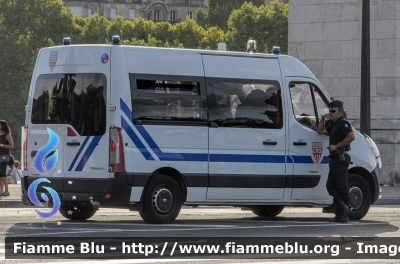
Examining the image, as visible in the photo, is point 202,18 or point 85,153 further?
point 202,18

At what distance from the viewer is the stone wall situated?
26578 millimetres

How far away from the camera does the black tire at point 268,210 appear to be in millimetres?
16531

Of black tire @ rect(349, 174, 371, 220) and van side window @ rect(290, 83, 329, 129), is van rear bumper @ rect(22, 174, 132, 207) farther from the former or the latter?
black tire @ rect(349, 174, 371, 220)

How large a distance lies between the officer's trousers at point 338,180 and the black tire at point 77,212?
334cm

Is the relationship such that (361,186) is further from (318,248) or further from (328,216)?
(318,248)

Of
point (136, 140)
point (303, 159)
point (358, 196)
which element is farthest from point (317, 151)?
point (136, 140)

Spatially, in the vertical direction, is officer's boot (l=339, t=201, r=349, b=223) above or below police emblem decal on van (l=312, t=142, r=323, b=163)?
below

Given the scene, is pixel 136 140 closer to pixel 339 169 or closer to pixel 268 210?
pixel 339 169

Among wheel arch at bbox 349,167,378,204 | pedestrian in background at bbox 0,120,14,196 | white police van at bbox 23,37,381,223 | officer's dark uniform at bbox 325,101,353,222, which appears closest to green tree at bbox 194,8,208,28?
pedestrian in background at bbox 0,120,14,196

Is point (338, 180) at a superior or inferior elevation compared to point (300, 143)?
inferior

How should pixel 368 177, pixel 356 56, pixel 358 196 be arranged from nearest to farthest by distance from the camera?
pixel 358 196 < pixel 368 177 < pixel 356 56

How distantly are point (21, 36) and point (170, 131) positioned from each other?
264 feet

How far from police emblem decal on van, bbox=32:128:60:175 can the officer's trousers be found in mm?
3795

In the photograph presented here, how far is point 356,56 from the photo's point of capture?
88.6 feet
